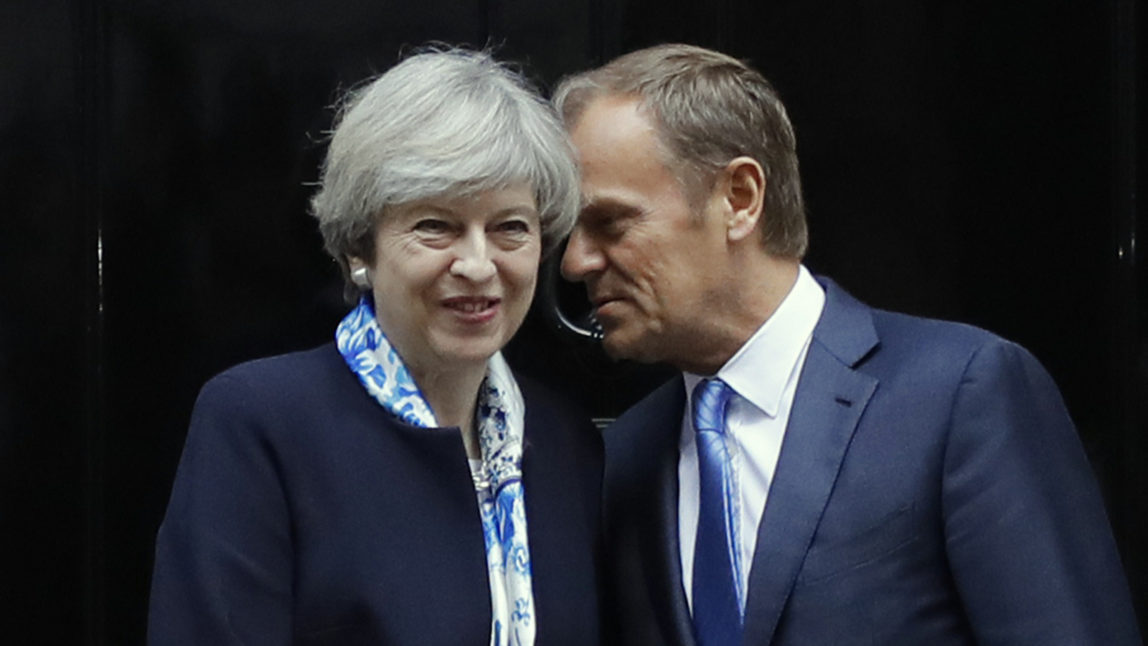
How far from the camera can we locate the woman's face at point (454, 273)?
7.80ft

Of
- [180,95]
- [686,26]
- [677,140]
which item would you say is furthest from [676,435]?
[180,95]

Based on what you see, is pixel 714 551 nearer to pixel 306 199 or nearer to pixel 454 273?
pixel 454 273

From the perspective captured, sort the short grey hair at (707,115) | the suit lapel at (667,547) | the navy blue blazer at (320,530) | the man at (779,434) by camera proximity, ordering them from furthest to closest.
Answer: the short grey hair at (707,115), the suit lapel at (667,547), the man at (779,434), the navy blue blazer at (320,530)

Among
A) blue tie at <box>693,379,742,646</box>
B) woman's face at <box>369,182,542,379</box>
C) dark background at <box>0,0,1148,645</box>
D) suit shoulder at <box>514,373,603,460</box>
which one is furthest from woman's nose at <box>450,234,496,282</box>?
dark background at <box>0,0,1148,645</box>

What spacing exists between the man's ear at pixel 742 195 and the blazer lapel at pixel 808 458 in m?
0.18

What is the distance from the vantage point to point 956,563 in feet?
8.10

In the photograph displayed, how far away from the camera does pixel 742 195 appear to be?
274 centimetres

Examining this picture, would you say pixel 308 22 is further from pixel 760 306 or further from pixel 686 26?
pixel 760 306

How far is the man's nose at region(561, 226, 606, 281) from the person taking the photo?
272 cm

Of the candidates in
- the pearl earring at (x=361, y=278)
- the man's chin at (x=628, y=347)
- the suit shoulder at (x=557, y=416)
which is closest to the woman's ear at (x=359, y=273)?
the pearl earring at (x=361, y=278)

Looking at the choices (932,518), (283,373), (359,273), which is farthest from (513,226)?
(932,518)

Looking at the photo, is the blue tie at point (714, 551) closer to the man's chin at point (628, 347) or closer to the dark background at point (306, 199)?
the man's chin at point (628, 347)

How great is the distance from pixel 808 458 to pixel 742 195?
402 mm

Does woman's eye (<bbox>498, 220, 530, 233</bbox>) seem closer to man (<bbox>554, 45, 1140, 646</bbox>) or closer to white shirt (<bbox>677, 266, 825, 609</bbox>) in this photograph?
man (<bbox>554, 45, 1140, 646</bbox>)
